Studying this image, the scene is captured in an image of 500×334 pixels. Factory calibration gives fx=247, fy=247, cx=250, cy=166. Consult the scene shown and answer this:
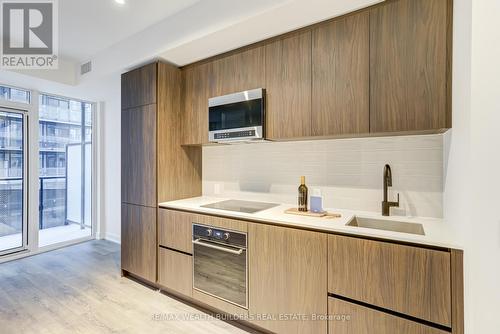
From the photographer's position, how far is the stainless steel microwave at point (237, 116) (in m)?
2.19

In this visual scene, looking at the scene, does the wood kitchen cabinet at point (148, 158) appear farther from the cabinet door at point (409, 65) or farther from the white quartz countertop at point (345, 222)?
the cabinet door at point (409, 65)

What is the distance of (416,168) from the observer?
189cm

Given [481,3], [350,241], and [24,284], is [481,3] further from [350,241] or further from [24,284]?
[24,284]

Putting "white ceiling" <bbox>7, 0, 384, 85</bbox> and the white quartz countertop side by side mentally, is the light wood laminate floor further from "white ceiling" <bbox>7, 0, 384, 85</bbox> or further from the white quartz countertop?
"white ceiling" <bbox>7, 0, 384, 85</bbox>

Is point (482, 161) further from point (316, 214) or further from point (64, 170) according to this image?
point (64, 170)

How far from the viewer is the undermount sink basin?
1.72m

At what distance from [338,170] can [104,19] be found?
2.71m

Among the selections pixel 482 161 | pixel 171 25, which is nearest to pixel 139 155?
pixel 171 25

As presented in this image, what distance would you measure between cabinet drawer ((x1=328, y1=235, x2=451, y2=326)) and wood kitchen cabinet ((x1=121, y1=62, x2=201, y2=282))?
1826 mm

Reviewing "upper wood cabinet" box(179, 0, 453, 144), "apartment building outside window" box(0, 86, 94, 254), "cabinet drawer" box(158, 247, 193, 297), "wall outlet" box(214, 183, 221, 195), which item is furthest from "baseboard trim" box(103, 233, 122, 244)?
"upper wood cabinet" box(179, 0, 453, 144)

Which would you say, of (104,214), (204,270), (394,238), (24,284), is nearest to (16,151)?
(104,214)

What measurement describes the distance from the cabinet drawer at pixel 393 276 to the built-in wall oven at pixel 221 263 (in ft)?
2.35

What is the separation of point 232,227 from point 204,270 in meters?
0.53

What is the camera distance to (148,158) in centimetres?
263
